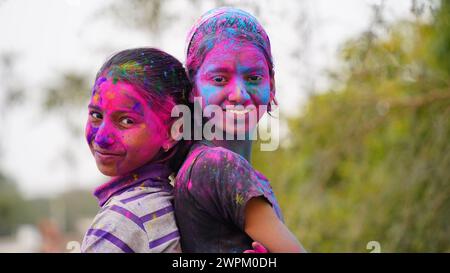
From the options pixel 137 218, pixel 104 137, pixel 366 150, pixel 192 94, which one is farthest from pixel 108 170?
pixel 366 150

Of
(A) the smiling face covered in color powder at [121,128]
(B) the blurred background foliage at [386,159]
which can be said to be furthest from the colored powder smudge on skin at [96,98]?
(B) the blurred background foliage at [386,159]

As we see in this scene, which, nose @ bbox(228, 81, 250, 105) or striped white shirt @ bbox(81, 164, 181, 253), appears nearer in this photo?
striped white shirt @ bbox(81, 164, 181, 253)

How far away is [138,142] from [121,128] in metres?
0.06

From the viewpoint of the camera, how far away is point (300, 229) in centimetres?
602

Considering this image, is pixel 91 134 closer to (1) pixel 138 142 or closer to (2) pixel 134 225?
(1) pixel 138 142

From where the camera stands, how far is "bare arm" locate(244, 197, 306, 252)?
1.85 meters

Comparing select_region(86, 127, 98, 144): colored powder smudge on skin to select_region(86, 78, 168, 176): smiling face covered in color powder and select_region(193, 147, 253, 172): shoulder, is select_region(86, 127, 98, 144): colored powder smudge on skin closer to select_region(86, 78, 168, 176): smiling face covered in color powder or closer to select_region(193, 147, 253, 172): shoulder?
select_region(86, 78, 168, 176): smiling face covered in color powder

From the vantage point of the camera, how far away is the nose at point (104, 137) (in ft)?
6.51

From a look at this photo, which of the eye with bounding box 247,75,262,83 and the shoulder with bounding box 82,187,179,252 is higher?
the eye with bounding box 247,75,262,83

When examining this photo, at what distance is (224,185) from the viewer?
1.86 m

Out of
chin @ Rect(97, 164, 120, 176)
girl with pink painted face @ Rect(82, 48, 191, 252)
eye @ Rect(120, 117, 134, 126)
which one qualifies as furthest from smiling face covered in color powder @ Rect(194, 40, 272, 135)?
chin @ Rect(97, 164, 120, 176)

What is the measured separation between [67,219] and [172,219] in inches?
1032

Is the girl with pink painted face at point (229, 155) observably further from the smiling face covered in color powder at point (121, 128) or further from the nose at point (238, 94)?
the smiling face covered in color powder at point (121, 128)

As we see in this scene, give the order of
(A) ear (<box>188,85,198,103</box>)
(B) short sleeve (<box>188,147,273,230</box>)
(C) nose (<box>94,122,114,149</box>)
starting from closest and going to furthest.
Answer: (B) short sleeve (<box>188,147,273,230</box>)
(C) nose (<box>94,122,114,149</box>)
(A) ear (<box>188,85,198,103</box>)
